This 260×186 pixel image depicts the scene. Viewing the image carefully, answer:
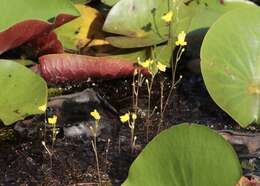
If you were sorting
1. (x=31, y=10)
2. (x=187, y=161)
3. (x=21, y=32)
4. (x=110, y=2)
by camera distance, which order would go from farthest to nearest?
(x=110, y=2) < (x=31, y=10) < (x=21, y=32) < (x=187, y=161)

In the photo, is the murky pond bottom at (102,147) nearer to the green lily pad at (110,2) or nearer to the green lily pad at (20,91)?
the green lily pad at (20,91)

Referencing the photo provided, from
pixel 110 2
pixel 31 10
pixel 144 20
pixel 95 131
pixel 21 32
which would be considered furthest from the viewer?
pixel 110 2

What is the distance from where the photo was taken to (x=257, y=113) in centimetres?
224

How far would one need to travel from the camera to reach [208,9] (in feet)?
8.86

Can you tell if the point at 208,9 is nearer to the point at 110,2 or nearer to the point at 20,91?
the point at 110,2

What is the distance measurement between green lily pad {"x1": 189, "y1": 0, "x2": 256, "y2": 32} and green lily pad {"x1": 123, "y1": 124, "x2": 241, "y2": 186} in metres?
0.97

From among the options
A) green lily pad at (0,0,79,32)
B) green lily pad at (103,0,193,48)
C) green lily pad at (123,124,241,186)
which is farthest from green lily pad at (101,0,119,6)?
green lily pad at (123,124,241,186)

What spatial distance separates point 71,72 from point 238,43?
63 centimetres

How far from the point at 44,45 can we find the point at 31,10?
155mm

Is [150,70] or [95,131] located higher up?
[150,70]

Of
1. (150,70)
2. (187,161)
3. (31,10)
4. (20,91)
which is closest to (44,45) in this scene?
(31,10)

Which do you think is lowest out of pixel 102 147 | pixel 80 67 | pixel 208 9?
pixel 102 147

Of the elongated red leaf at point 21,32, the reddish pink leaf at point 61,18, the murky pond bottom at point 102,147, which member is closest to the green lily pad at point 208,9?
the murky pond bottom at point 102,147

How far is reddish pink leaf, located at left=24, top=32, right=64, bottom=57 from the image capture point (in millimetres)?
2439
